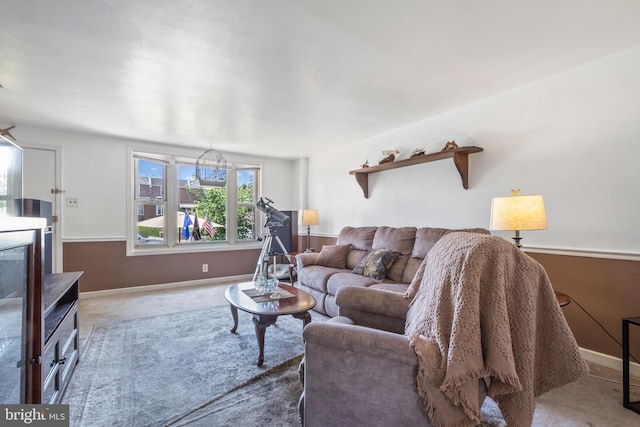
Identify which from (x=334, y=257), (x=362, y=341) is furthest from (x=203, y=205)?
(x=362, y=341)

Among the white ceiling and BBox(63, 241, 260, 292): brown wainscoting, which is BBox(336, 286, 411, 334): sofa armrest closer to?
the white ceiling

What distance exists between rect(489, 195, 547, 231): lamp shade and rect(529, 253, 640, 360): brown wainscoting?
0.59 meters

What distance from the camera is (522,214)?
1.90 m

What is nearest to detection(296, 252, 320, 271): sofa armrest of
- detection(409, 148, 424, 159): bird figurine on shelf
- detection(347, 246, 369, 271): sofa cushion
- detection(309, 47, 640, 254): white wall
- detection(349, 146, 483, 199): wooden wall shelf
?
detection(347, 246, 369, 271): sofa cushion

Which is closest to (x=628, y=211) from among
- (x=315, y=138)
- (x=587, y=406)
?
(x=587, y=406)

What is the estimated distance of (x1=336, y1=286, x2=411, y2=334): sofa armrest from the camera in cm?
157

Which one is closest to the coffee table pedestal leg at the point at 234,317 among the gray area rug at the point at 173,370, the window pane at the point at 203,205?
the gray area rug at the point at 173,370

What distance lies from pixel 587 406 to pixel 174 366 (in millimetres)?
2538

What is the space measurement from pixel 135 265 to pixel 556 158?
4897mm

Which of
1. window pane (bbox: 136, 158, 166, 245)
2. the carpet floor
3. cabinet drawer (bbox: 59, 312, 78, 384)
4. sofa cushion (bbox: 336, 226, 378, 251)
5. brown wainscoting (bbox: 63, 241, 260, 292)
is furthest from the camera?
window pane (bbox: 136, 158, 166, 245)

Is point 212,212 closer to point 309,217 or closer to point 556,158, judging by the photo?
point 309,217

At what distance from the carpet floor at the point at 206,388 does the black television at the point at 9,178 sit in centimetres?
111

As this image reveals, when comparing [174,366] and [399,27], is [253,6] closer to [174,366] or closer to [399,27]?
[399,27]

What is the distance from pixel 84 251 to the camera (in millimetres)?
3717
